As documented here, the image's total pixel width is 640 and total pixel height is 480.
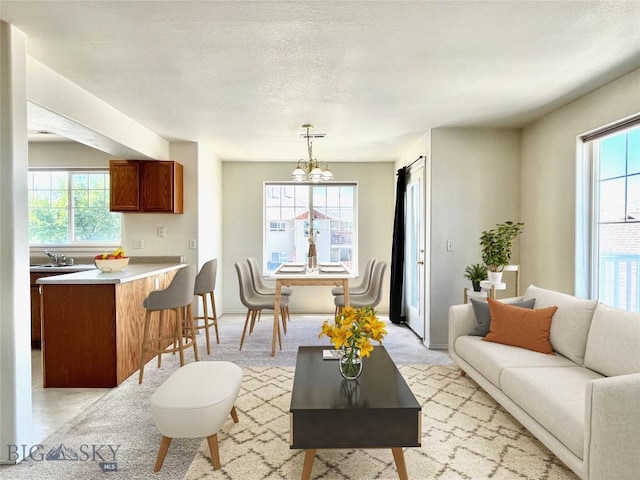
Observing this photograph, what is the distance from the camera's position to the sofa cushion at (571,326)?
251 cm

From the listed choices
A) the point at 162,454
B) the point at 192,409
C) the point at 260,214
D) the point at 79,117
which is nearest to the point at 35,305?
the point at 79,117

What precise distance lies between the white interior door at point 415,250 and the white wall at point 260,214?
63cm

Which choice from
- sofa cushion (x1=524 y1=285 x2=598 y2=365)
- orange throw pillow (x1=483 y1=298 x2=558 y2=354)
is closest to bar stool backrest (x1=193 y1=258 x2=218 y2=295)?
orange throw pillow (x1=483 y1=298 x2=558 y2=354)

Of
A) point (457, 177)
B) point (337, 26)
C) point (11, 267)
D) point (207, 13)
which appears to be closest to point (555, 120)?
point (457, 177)

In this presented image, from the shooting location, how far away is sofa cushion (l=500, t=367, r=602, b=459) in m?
1.79

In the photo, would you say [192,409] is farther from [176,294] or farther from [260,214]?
[260,214]

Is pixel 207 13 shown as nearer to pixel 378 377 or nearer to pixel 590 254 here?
pixel 378 377

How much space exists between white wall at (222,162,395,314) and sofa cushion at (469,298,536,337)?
2.85 meters

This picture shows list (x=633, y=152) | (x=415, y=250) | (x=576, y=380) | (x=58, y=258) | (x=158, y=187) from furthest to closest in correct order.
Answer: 1. (x=415, y=250)
2. (x=58, y=258)
3. (x=158, y=187)
4. (x=633, y=152)
5. (x=576, y=380)

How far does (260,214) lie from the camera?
603cm

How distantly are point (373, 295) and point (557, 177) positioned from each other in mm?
2232

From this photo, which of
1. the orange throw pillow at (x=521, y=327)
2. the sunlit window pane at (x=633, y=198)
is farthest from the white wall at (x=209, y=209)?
the sunlit window pane at (x=633, y=198)

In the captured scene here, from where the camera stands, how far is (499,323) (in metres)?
2.91

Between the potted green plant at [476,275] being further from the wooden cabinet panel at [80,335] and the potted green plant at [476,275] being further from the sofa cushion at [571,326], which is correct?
the wooden cabinet panel at [80,335]
